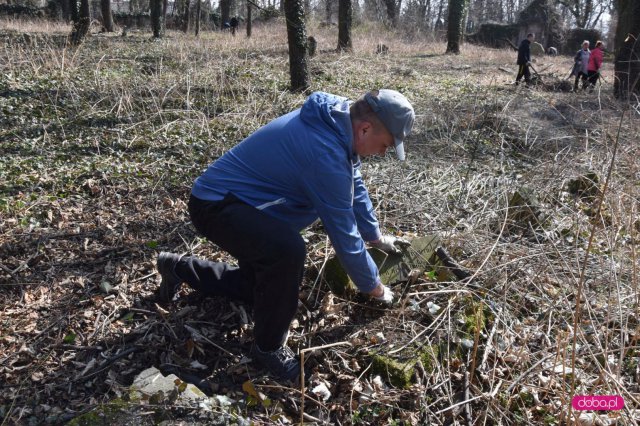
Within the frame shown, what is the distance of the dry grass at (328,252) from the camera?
8.21 feet

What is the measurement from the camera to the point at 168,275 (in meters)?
2.95

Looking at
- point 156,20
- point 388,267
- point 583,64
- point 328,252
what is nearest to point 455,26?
point 583,64

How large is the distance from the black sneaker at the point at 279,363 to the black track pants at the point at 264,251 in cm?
4

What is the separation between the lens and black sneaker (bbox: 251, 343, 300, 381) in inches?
99.3

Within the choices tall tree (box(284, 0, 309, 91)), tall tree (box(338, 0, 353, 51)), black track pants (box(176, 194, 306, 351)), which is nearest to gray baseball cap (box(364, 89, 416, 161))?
black track pants (box(176, 194, 306, 351))

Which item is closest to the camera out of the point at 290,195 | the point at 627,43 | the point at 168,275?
the point at 290,195

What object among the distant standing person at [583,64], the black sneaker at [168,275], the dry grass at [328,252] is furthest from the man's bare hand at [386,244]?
the distant standing person at [583,64]

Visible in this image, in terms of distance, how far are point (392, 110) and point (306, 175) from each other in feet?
1.52

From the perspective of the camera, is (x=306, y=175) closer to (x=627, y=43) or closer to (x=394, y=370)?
(x=394, y=370)

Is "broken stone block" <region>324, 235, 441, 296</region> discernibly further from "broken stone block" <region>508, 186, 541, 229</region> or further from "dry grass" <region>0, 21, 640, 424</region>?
"broken stone block" <region>508, 186, 541, 229</region>

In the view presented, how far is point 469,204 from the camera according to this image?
14.6 feet

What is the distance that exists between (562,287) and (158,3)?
16.9 metres

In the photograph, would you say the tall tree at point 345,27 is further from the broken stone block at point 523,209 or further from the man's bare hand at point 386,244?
the man's bare hand at point 386,244

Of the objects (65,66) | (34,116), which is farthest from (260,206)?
(65,66)
